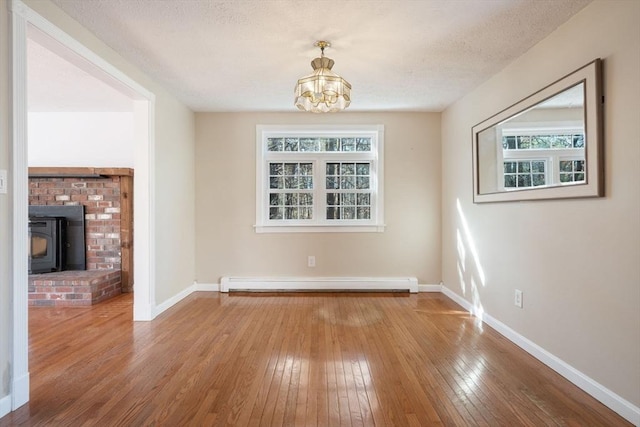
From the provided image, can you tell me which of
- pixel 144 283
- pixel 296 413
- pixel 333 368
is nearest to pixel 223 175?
pixel 144 283

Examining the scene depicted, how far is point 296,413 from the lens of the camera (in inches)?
68.9

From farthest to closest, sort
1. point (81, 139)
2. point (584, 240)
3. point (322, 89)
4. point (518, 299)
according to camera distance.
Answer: point (81, 139)
point (518, 299)
point (322, 89)
point (584, 240)

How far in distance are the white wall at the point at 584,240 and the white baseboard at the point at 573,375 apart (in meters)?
0.03

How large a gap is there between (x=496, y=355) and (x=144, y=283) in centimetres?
314

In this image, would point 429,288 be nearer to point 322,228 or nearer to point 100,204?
point 322,228

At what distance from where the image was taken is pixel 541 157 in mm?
2391

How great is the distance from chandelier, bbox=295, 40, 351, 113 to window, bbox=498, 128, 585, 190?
1.41 metres

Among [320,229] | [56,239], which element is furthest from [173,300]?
[320,229]

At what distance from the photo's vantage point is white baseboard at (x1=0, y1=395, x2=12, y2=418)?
5.60ft

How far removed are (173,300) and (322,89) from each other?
112 inches

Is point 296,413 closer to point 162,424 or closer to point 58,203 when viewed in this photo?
point 162,424

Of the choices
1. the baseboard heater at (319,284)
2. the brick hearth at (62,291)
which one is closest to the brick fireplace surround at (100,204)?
the brick hearth at (62,291)

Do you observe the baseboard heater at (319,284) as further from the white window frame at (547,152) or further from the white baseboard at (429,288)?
the white window frame at (547,152)

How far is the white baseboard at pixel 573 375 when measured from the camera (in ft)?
5.66
